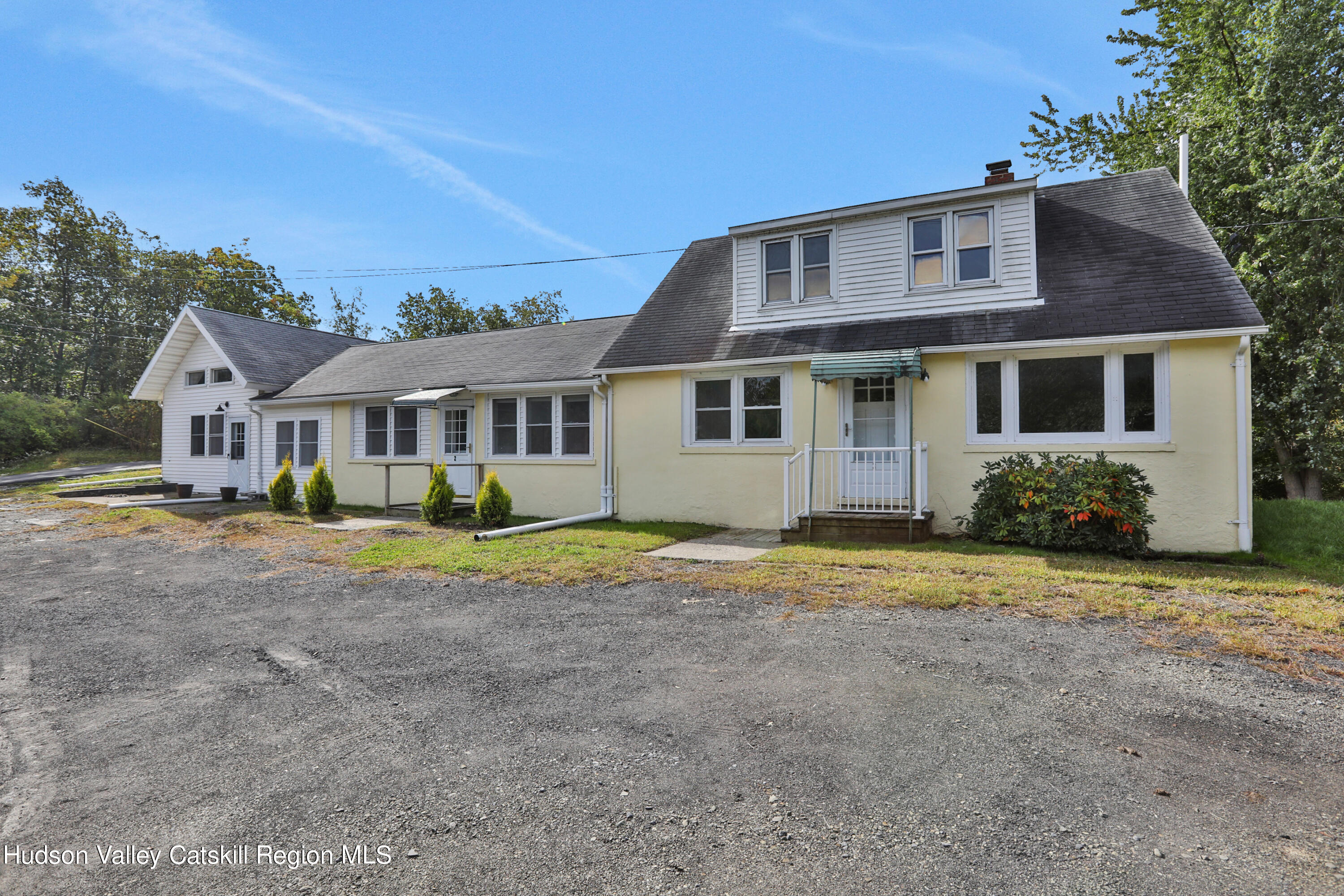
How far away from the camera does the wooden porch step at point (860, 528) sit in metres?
9.20

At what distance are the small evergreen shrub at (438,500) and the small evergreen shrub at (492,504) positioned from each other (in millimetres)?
750

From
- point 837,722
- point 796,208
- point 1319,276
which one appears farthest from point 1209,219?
point 837,722

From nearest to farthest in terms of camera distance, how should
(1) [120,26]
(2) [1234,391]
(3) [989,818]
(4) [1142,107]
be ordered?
(3) [989,818], (2) [1234,391], (1) [120,26], (4) [1142,107]

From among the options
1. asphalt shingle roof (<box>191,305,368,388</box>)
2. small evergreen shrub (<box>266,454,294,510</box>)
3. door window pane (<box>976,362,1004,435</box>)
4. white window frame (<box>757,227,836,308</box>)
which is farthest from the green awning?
asphalt shingle roof (<box>191,305,368,388</box>)

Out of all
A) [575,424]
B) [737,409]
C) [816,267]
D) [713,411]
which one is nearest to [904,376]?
[737,409]

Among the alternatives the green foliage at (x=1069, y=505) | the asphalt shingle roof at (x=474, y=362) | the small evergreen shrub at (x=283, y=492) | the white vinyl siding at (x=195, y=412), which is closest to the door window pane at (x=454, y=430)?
the asphalt shingle roof at (x=474, y=362)

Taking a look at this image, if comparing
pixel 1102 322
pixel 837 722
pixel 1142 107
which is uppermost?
pixel 1142 107

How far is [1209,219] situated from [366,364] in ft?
71.6

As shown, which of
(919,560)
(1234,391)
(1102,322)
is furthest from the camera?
(1102,322)

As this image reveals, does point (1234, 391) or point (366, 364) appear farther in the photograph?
point (366, 364)

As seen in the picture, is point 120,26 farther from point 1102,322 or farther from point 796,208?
point 1102,322

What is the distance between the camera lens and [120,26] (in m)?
10.4

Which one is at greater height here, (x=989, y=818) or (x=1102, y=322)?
(x=1102, y=322)

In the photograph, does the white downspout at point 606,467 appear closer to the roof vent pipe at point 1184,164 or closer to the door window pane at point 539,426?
the door window pane at point 539,426
